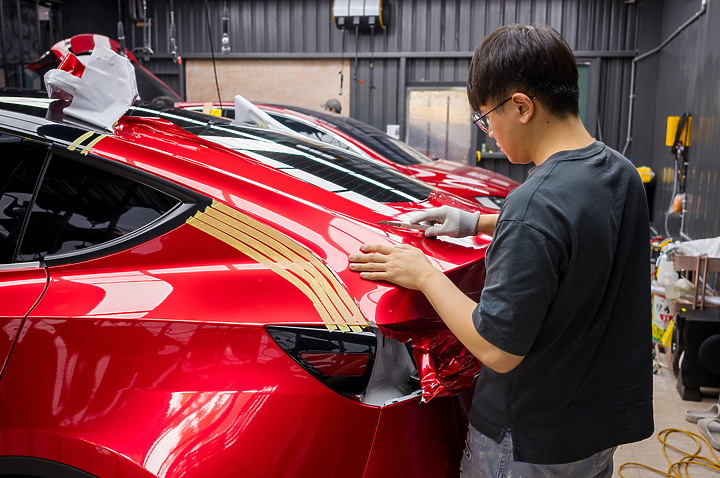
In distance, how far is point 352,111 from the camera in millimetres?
10367

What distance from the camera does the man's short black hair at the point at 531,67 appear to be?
107 cm

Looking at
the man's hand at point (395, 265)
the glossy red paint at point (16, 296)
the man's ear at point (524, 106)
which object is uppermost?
the man's ear at point (524, 106)

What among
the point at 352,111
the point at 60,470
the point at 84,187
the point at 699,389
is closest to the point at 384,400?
the point at 60,470

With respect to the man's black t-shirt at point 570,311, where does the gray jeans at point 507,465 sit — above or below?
below

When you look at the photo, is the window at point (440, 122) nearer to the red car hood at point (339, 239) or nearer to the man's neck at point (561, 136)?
the red car hood at point (339, 239)

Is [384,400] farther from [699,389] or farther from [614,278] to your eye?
[699,389]

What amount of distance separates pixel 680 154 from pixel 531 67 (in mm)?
6469

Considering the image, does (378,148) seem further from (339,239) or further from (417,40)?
(417,40)

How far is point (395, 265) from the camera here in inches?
48.6

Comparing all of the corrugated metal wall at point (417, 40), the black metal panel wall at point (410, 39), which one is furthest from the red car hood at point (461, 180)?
the black metal panel wall at point (410, 39)

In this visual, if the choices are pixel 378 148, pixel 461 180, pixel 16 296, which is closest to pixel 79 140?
pixel 16 296

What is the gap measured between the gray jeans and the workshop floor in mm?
1834

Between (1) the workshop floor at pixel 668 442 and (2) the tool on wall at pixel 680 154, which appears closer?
(1) the workshop floor at pixel 668 442

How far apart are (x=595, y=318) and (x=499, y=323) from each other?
22cm
